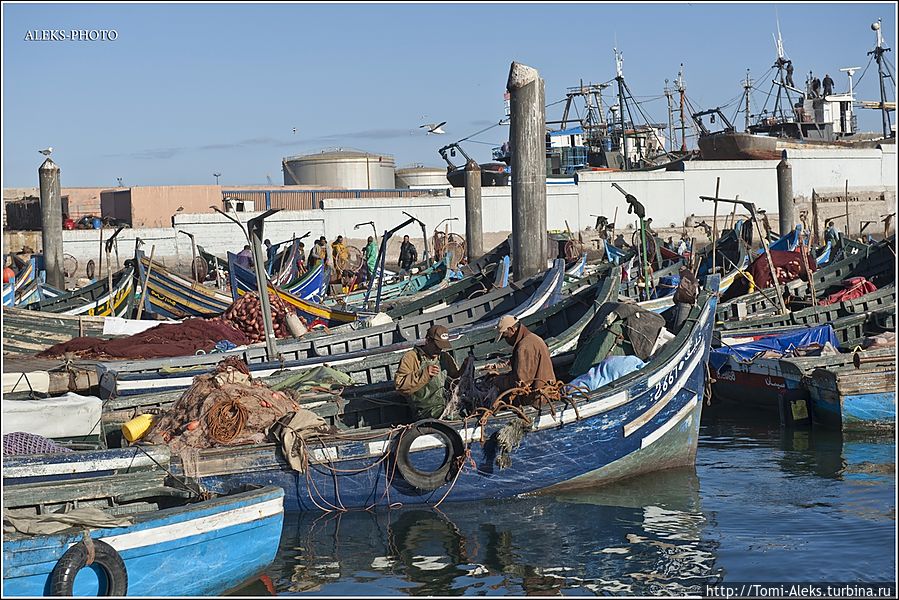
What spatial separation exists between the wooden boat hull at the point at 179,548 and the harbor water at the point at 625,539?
0.49 meters

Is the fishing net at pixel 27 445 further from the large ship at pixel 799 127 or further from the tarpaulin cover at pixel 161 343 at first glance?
the large ship at pixel 799 127

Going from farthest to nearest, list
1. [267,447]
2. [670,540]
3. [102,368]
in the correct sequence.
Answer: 1. [102,368]
2. [267,447]
3. [670,540]

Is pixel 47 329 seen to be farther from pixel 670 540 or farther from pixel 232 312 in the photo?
pixel 670 540

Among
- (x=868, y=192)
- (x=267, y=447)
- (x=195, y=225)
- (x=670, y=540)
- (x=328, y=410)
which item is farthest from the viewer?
(x=868, y=192)

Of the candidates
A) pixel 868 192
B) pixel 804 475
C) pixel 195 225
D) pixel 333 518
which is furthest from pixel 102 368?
pixel 868 192

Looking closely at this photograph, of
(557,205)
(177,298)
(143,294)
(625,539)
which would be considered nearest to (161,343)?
(143,294)

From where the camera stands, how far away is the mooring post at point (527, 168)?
17969 millimetres

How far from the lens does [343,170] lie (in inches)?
2239

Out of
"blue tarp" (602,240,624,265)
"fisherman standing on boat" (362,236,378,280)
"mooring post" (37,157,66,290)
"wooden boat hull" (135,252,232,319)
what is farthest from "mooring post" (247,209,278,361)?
"blue tarp" (602,240,624,265)

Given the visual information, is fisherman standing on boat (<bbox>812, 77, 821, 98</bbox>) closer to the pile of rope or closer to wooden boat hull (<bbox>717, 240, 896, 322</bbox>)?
wooden boat hull (<bbox>717, 240, 896, 322</bbox>)

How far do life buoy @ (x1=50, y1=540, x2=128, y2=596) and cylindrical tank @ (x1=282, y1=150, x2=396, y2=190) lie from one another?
48528mm

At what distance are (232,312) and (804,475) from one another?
10.2 m

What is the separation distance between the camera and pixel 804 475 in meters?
12.5

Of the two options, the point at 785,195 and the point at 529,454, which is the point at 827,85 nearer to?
the point at 785,195
